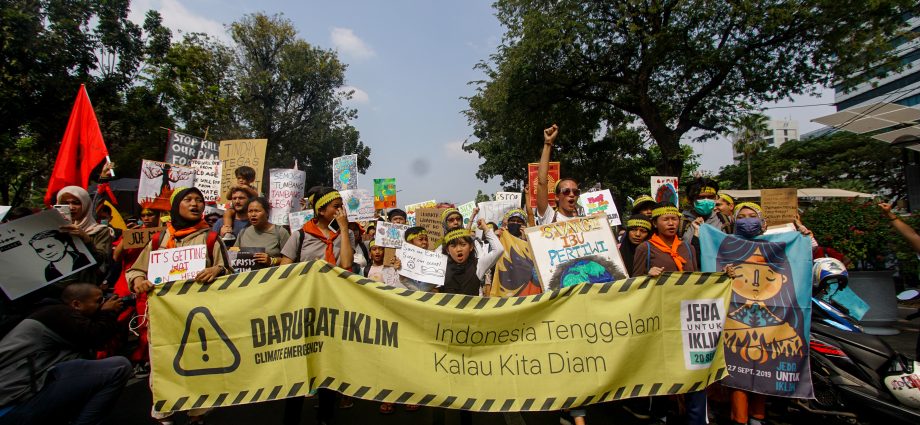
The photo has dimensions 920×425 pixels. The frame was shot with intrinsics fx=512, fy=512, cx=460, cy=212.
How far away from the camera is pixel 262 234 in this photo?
4.67m

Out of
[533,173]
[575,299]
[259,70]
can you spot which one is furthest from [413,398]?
[259,70]

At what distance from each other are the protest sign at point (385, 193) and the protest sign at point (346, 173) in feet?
2.40

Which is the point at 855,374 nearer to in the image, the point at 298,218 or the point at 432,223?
the point at 432,223

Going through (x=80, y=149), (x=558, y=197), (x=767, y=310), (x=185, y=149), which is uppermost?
(x=185, y=149)

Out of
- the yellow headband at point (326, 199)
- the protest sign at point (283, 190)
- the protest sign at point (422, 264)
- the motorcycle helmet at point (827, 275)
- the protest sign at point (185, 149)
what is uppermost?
the protest sign at point (185, 149)

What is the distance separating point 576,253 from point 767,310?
1.64 m

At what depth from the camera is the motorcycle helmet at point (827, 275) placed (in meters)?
4.81

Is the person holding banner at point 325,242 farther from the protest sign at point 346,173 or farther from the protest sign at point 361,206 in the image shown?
the protest sign at point 346,173

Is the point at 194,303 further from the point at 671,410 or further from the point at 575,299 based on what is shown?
the point at 671,410

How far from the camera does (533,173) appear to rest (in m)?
9.07

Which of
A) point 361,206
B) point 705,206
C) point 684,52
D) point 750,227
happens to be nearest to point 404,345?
point 750,227

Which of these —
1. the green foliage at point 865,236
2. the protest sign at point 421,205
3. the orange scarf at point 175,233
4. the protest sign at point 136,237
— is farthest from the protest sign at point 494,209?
the green foliage at point 865,236

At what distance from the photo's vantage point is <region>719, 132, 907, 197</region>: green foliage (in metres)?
38.2

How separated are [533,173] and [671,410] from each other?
517cm
